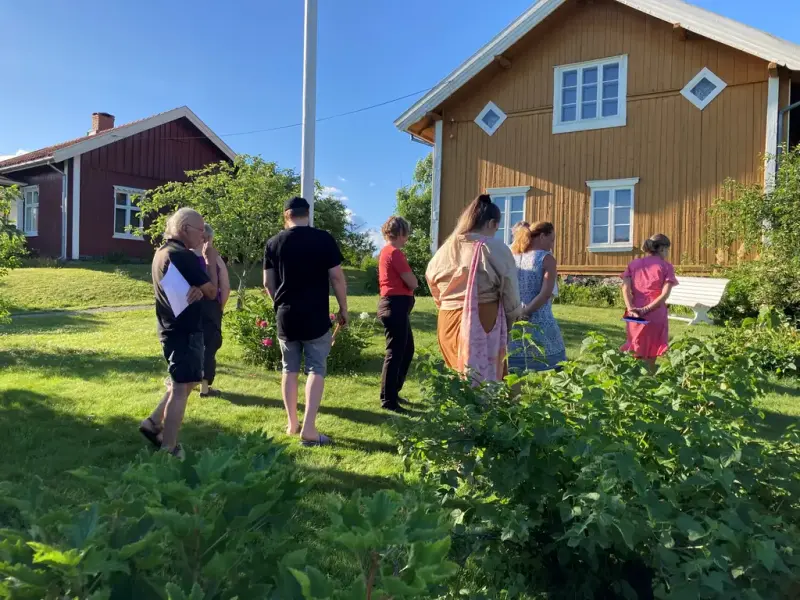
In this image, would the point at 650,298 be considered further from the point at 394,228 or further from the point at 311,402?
the point at 311,402

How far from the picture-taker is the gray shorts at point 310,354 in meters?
4.23

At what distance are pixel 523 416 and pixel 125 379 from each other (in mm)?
5376

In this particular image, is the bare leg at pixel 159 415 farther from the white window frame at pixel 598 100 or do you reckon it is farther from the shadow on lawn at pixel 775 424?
the white window frame at pixel 598 100

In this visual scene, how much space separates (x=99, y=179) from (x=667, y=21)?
1848cm

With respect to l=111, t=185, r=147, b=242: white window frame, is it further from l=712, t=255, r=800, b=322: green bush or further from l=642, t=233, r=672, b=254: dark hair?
l=642, t=233, r=672, b=254: dark hair

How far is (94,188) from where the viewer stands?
21.0 m

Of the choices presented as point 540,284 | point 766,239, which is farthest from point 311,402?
point 766,239

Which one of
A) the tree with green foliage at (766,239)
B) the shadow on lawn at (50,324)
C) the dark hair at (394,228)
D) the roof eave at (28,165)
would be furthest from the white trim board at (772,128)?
the roof eave at (28,165)

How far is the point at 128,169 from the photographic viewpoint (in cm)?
2188

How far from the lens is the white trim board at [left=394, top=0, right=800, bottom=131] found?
41.0ft

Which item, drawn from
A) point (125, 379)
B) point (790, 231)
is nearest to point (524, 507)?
point (125, 379)

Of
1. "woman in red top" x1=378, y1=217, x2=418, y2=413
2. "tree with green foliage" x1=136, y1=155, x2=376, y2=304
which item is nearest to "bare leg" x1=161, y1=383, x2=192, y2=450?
"woman in red top" x1=378, y1=217, x2=418, y2=413

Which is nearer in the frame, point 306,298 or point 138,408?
point 306,298

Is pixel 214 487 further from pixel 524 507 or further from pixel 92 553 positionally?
pixel 524 507
